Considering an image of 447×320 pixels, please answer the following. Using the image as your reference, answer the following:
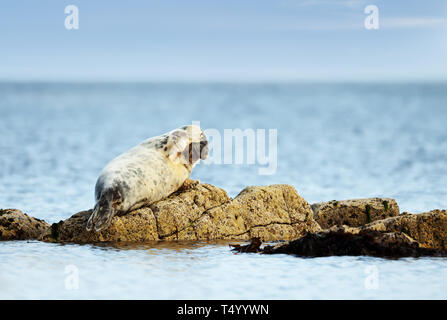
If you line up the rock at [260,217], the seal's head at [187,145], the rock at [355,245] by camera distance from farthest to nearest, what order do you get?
the seal's head at [187,145], the rock at [260,217], the rock at [355,245]

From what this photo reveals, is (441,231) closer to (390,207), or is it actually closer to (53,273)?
(390,207)

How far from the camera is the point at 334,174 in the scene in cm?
2503

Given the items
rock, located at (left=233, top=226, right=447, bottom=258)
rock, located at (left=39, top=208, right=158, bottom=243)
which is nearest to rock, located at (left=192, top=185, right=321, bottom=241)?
rock, located at (left=39, top=208, right=158, bottom=243)

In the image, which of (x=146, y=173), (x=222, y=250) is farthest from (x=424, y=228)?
(x=146, y=173)

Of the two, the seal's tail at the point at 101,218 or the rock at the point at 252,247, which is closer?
the rock at the point at 252,247

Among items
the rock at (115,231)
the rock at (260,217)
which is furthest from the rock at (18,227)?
the rock at (260,217)

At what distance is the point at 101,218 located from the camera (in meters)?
11.1

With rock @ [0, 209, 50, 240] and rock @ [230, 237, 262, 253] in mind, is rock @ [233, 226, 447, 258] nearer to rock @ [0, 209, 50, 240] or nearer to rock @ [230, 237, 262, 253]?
rock @ [230, 237, 262, 253]

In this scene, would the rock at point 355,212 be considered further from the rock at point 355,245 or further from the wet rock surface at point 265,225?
the rock at point 355,245

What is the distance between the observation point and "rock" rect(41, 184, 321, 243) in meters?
11.2

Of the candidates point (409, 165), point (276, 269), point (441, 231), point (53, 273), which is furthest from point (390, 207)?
point (409, 165)

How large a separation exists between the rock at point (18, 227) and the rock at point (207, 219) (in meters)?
0.43

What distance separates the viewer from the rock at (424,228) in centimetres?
1032

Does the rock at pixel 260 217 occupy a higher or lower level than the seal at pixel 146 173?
lower
